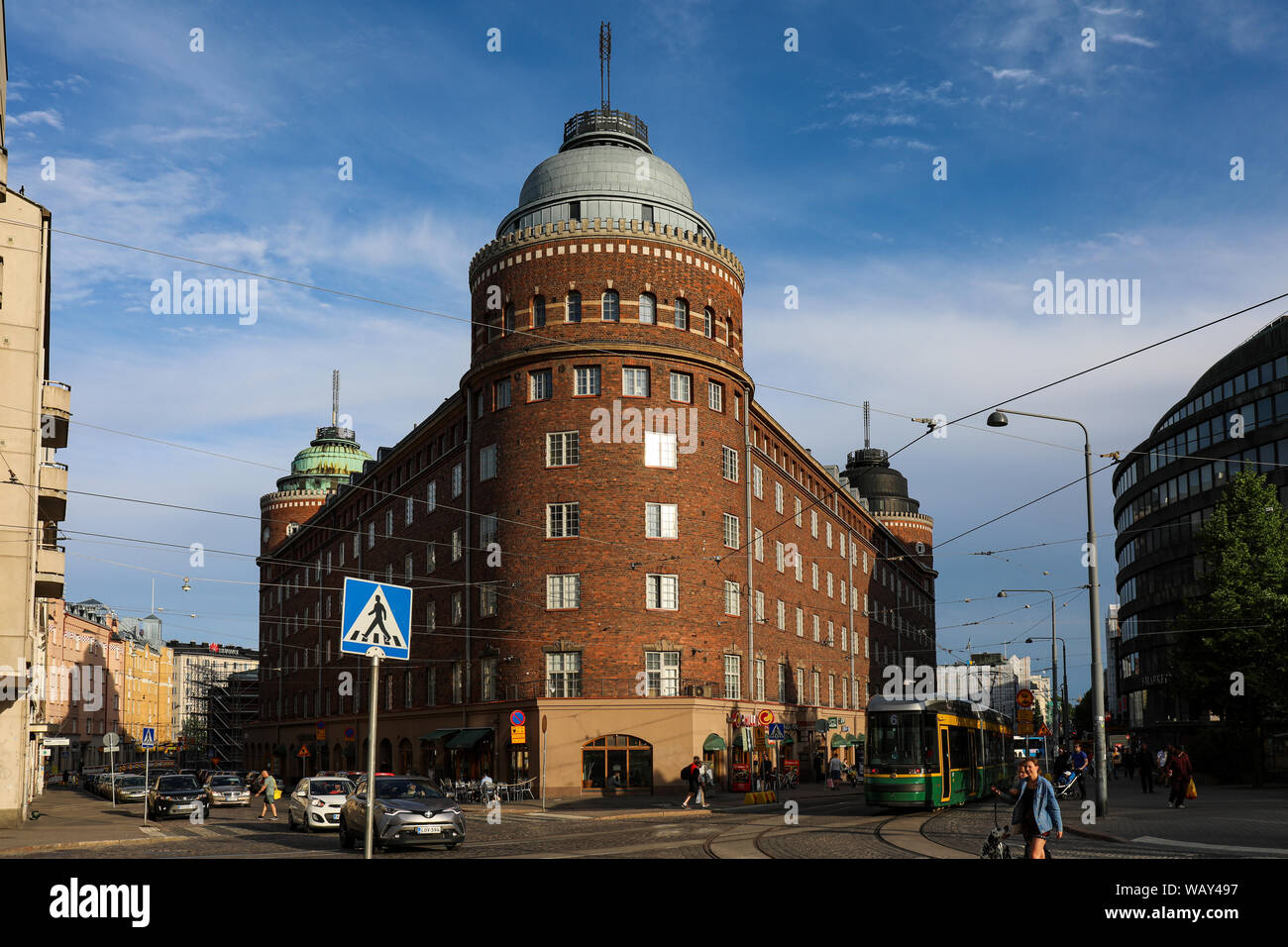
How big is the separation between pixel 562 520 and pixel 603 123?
19026mm

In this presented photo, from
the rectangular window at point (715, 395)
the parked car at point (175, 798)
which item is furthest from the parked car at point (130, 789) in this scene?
the rectangular window at point (715, 395)

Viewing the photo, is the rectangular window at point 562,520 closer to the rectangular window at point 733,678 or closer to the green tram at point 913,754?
the rectangular window at point 733,678

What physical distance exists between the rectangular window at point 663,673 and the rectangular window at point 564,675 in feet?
8.58

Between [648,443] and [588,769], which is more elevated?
[648,443]

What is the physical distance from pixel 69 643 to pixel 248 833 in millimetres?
98442

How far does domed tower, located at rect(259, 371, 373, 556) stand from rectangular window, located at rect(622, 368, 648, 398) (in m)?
53.1

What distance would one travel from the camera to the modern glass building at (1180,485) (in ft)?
226

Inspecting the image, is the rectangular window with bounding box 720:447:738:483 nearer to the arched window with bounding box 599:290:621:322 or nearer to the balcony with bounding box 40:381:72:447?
the arched window with bounding box 599:290:621:322

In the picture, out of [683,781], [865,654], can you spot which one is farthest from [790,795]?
[865,654]

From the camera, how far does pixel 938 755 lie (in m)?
31.0

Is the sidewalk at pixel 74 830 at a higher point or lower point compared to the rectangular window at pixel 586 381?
lower

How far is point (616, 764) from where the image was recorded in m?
43.2
